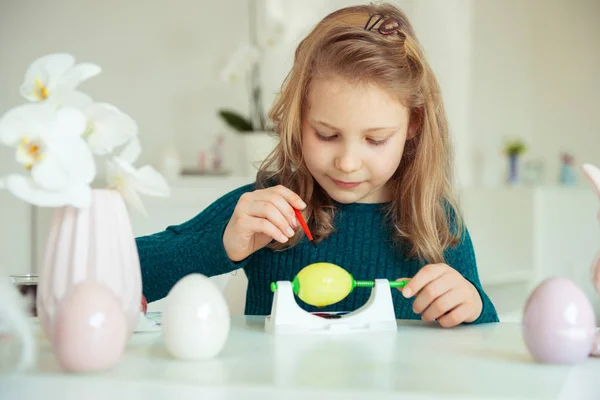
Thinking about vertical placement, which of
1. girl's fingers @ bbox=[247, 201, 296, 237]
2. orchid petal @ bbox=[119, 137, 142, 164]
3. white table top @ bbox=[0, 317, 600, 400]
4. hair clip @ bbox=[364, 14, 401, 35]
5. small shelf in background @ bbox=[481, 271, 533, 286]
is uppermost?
hair clip @ bbox=[364, 14, 401, 35]

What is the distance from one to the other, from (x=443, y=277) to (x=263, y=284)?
0.51m

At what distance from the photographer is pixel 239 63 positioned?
3.44 meters

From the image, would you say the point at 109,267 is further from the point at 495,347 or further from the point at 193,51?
the point at 193,51

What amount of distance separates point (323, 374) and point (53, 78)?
0.41 m

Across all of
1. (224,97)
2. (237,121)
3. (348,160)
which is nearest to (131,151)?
(348,160)

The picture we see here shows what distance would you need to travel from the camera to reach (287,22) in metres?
3.46

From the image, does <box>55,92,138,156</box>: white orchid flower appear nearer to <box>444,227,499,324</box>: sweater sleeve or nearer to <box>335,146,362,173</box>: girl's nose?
<box>335,146,362,173</box>: girl's nose

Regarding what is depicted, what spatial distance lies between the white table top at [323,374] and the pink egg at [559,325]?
2 centimetres

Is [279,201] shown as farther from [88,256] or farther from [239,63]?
[239,63]

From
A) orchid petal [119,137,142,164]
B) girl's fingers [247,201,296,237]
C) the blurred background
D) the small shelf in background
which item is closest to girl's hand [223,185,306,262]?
girl's fingers [247,201,296,237]

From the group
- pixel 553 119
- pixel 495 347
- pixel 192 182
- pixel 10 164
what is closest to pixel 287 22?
pixel 192 182

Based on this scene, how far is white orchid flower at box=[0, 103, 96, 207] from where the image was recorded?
788 mm

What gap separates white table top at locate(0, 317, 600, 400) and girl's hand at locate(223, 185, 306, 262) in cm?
25

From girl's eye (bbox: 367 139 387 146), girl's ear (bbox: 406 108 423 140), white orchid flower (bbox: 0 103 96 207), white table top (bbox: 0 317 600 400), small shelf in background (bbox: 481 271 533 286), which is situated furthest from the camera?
small shelf in background (bbox: 481 271 533 286)
